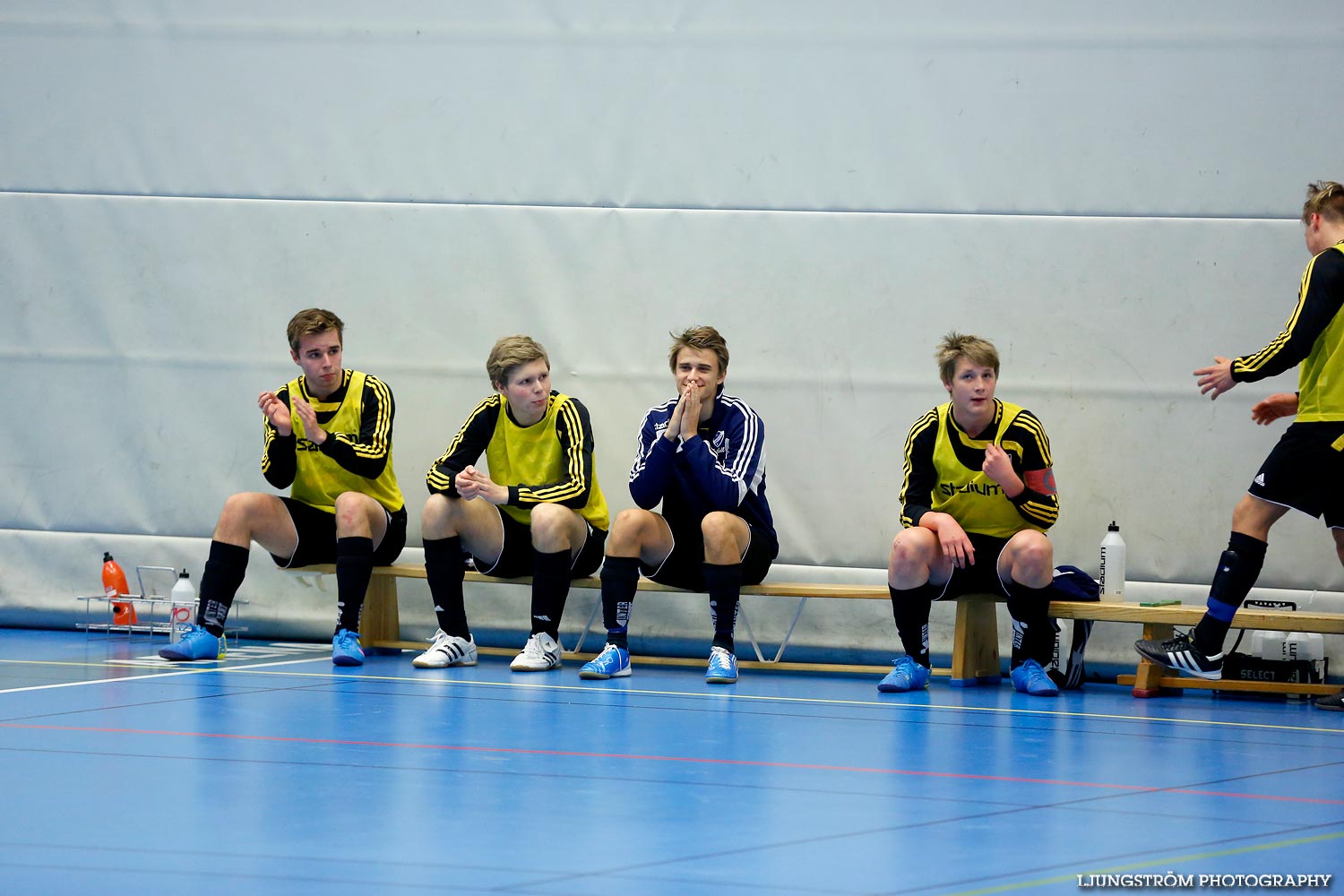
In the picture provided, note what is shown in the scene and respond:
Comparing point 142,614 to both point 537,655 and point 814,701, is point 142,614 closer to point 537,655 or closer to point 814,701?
point 537,655

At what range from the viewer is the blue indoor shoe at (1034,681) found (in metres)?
5.25

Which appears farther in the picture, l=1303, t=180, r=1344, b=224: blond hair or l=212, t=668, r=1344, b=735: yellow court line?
l=1303, t=180, r=1344, b=224: blond hair

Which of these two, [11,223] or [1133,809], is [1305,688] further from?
[11,223]

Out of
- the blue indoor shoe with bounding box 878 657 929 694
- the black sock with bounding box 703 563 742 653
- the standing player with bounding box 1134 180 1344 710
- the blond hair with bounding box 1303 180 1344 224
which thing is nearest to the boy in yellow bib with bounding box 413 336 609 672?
the black sock with bounding box 703 563 742 653

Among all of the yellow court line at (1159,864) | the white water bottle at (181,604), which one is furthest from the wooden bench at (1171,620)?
the white water bottle at (181,604)

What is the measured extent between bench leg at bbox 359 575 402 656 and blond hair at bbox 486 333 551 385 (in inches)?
44.3

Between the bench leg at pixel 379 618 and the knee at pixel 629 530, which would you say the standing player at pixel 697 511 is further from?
the bench leg at pixel 379 618

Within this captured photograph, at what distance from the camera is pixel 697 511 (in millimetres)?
5656

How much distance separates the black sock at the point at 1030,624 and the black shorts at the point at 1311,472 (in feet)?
2.95

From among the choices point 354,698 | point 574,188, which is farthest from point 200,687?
point 574,188

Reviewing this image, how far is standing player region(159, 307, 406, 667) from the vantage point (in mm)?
5707

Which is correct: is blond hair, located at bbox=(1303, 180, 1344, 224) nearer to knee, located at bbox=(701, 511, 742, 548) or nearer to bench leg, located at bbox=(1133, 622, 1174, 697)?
bench leg, located at bbox=(1133, 622, 1174, 697)

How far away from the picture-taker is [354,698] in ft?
15.0

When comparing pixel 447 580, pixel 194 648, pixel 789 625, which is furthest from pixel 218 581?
pixel 789 625
